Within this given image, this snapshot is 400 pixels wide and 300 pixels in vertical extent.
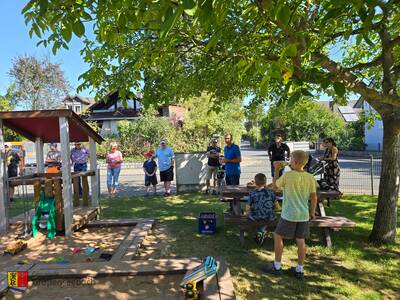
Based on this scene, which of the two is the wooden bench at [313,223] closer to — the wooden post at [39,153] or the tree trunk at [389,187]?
the tree trunk at [389,187]

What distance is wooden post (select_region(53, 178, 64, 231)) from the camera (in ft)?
21.6

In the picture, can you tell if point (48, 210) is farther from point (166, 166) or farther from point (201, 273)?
point (166, 166)

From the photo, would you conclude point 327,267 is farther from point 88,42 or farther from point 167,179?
A: point 167,179

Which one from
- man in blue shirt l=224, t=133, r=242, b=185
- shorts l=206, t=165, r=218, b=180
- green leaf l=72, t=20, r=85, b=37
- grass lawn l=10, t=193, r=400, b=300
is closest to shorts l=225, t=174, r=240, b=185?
man in blue shirt l=224, t=133, r=242, b=185

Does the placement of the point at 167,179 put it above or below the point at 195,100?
below

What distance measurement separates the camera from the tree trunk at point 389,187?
5.88 m

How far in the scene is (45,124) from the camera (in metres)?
7.36

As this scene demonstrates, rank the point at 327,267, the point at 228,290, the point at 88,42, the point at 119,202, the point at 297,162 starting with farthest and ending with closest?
the point at 119,202 < the point at 88,42 < the point at 327,267 < the point at 297,162 < the point at 228,290

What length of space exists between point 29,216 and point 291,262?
209 inches

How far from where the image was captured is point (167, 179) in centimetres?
1162

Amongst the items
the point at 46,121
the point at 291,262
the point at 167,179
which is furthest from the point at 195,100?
the point at 291,262

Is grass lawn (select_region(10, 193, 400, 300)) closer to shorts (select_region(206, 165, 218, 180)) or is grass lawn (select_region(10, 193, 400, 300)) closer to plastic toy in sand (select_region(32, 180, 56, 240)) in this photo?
plastic toy in sand (select_region(32, 180, 56, 240))

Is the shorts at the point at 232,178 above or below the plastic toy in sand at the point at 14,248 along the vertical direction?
above

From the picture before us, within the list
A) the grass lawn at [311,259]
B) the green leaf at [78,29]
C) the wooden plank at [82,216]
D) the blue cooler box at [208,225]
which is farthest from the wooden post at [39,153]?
the green leaf at [78,29]
